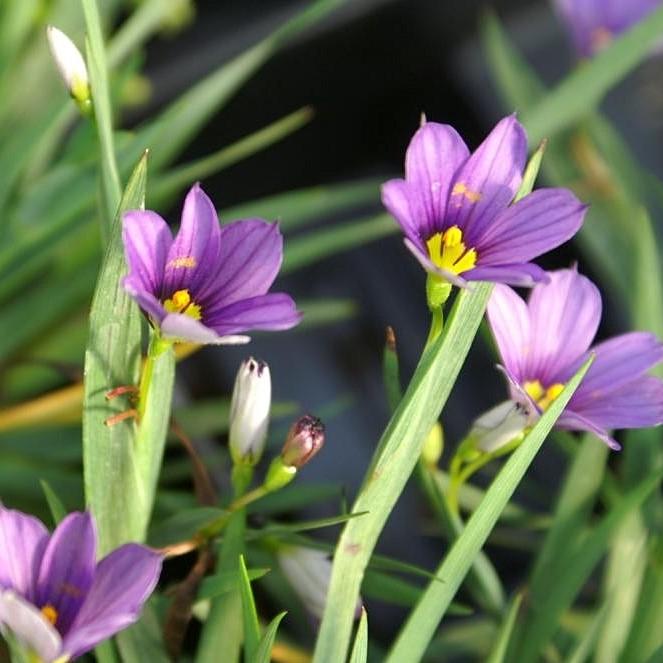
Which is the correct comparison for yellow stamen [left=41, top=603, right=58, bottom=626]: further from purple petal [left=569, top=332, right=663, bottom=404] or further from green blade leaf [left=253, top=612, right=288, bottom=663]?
purple petal [left=569, top=332, right=663, bottom=404]

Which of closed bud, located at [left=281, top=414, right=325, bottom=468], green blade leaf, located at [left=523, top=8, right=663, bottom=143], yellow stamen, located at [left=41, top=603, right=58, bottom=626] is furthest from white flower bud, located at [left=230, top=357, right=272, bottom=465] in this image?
green blade leaf, located at [left=523, top=8, right=663, bottom=143]

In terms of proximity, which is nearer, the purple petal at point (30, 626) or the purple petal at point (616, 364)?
the purple petal at point (30, 626)

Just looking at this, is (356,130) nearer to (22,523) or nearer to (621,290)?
(621,290)

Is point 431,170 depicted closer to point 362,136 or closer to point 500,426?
point 500,426

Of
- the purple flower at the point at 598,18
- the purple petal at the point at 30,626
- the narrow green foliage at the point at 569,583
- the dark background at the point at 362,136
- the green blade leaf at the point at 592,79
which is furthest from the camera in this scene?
the dark background at the point at 362,136

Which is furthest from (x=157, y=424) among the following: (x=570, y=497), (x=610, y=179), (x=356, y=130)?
(x=356, y=130)

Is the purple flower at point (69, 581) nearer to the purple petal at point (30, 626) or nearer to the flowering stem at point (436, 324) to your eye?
the purple petal at point (30, 626)

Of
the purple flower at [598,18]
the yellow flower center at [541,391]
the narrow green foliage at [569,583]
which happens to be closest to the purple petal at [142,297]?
the yellow flower center at [541,391]
